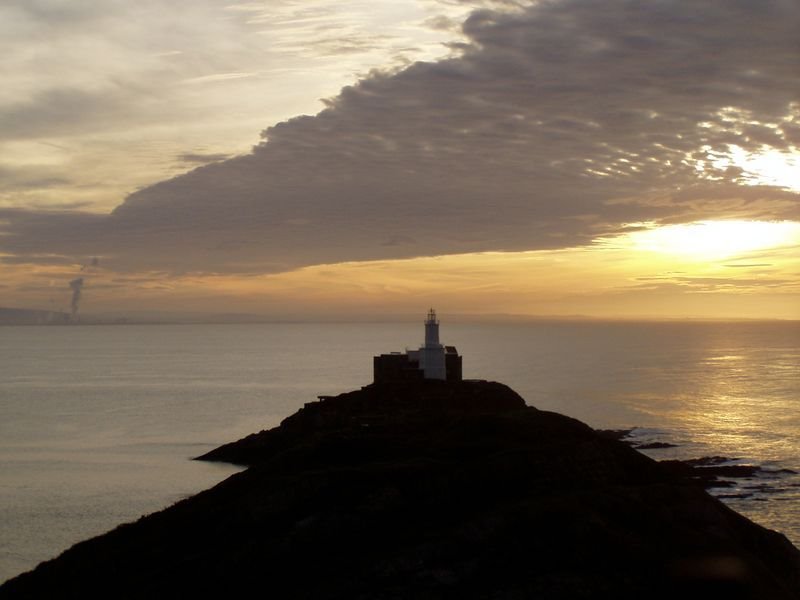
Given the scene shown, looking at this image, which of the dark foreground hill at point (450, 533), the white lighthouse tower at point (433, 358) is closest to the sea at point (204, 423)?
the dark foreground hill at point (450, 533)

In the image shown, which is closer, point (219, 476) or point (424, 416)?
point (424, 416)

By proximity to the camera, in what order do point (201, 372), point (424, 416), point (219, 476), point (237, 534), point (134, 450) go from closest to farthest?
point (237, 534), point (424, 416), point (219, 476), point (134, 450), point (201, 372)

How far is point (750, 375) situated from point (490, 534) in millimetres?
159038

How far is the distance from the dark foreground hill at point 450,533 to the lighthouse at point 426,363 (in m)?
35.0

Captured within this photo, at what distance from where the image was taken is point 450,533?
28656 mm

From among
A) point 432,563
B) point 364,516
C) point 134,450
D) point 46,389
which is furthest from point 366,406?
point 46,389

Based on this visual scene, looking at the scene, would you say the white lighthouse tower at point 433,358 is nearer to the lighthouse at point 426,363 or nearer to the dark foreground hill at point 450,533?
the lighthouse at point 426,363

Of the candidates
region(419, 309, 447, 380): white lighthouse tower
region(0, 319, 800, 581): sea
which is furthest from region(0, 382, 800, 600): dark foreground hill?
region(419, 309, 447, 380): white lighthouse tower

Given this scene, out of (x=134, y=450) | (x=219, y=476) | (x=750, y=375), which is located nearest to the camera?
(x=219, y=476)

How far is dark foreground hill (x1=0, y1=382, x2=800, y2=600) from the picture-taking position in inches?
1037

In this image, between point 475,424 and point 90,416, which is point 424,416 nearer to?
point 475,424

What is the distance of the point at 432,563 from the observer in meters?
26.9

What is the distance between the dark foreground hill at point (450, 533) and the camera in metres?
26.3

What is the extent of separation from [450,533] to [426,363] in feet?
172
